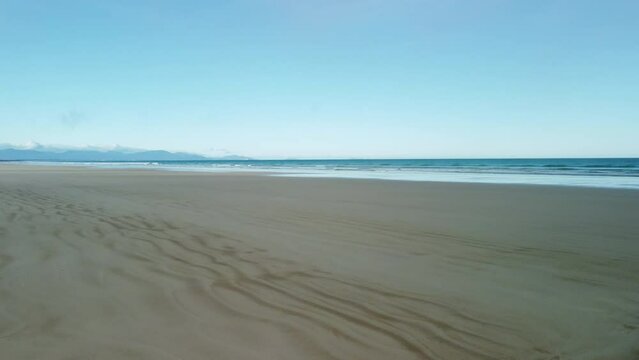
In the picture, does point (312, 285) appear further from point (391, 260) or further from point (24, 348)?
point (24, 348)

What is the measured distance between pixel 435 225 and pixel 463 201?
5.41 meters

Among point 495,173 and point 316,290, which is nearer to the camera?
point 316,290

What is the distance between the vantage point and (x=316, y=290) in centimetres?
408

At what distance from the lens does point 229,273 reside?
4.66m

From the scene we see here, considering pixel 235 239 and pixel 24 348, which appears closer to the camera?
pixel 24 348

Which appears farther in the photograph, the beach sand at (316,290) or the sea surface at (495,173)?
the sea surface at (495,173)

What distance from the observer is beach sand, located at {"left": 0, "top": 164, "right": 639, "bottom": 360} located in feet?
9.52

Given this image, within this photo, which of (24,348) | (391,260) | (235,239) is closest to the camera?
(24,348)

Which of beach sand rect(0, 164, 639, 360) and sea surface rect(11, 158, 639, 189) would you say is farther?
sea surface rect(11, 158, 639, 189)

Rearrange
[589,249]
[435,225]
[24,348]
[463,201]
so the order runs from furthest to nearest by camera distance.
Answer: [463,201], [435,225], [589,249], [24,348]

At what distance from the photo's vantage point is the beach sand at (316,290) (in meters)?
2.90

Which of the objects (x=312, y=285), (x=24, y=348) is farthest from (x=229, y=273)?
(x=24, y=348)

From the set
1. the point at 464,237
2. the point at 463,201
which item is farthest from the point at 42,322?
the point at 463,201

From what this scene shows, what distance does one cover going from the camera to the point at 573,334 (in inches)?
123
